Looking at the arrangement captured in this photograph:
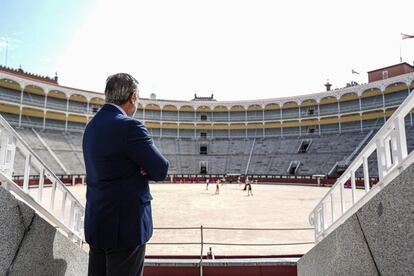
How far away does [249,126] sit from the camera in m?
53.6

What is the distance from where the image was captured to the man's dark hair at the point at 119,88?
2.00 m

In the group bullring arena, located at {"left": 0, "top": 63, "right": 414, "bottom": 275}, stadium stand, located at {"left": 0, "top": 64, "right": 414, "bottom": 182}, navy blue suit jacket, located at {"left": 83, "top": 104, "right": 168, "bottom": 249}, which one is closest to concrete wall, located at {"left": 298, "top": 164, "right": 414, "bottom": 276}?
bullring arena, located at {"left": 0, "top": 63, "right": 414, "bottom": 275}

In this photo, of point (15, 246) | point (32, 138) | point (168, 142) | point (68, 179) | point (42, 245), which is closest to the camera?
point (15, 246)

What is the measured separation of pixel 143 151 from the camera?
68.0 inches

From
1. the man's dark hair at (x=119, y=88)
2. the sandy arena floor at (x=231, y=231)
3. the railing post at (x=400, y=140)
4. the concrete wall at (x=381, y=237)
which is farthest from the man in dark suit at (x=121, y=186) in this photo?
the sandy arena floor at (x=231, y=231)

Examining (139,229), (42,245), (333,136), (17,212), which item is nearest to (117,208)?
(139,229)

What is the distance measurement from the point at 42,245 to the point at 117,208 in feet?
4.92

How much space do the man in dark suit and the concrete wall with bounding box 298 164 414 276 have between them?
1.72 meters

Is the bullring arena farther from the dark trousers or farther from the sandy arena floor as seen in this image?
the dark trousers

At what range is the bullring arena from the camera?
8.42 feet

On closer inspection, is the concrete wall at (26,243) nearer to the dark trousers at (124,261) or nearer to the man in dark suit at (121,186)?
the man in dark suit at (121,186)

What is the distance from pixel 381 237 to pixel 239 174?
4234 centimetres

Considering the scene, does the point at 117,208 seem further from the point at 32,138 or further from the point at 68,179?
the point at 32,138

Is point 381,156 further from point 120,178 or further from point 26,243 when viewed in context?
point 26,243
